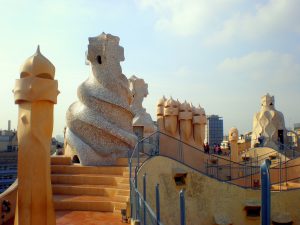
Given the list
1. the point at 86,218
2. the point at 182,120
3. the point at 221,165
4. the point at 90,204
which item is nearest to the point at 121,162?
the point at 90,204

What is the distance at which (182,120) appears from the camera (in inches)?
594

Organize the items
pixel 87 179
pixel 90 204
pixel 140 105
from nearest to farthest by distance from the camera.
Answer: pixel 90 204 < pixel 87 179 < pixel 140 105

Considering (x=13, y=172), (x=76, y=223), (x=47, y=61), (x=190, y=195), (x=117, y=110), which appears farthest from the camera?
(x=13, y=172)

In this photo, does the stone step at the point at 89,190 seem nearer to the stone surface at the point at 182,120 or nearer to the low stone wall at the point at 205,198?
the low stone wall at the point at 205,198

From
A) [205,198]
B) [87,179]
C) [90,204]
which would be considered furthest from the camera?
[205,198]

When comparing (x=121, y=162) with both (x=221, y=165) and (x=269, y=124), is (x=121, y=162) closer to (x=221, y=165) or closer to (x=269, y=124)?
(x=221, y=165)

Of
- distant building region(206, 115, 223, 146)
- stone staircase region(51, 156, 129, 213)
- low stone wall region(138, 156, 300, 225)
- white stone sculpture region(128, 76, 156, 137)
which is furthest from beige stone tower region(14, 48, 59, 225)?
distant building region(206, 115, 223, 146)

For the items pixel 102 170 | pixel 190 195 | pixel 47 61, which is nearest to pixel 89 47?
pixel 102 170

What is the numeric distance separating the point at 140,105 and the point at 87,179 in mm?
10645

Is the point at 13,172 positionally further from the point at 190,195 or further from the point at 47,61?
the point at 47,61

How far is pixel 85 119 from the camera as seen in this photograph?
9.81 metres

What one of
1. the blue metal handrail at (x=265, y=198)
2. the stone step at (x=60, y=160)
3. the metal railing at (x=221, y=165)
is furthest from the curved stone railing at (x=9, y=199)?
the metal railing at (x=221, y=165)

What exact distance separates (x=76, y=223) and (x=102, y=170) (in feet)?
8.61

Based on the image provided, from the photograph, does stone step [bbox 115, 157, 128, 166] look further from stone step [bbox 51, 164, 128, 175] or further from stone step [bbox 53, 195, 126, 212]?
stone step [bbox 53, 195, 126, 212]
